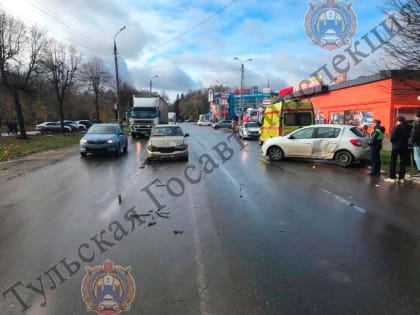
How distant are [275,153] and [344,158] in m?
2.91

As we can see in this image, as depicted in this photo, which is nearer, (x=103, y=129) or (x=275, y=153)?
(x=275, y=153)

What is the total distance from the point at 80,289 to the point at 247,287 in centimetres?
179

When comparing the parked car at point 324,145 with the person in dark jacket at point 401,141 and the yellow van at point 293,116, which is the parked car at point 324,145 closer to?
the person in dark jacket at point 401,141

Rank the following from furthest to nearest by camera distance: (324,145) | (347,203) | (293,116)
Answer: (293,116) → (324,145) → (347,203)

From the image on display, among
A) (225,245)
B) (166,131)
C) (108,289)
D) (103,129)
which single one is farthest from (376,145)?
(103,129)

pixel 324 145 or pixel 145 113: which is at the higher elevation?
pixel 145 113

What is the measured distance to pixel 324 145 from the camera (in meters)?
13.4

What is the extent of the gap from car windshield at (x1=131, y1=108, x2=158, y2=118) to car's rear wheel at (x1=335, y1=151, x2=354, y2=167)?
21.1 metres

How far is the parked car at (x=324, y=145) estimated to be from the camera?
12.8 meters

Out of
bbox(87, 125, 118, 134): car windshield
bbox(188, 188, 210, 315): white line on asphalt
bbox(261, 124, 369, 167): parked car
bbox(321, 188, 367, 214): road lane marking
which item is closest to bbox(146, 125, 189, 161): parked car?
bbox(261, 124, 369, 167): parked car

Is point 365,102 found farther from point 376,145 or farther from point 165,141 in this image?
point 165,141

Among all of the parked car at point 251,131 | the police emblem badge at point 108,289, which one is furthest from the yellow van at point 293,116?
the police emblem badge at point 108,289

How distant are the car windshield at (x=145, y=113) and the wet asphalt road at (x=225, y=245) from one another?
22.1 m

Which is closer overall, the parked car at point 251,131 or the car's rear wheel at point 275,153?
the car's rear wheel at point 275,153
